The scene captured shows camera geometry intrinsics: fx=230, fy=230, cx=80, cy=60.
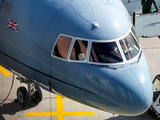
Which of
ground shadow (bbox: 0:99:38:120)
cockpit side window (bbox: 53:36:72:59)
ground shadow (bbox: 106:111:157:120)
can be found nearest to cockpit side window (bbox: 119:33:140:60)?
cockpit side window (bbox: 53:36:72:59)

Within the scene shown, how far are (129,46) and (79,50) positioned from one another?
1430mm

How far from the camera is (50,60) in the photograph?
6598 millimetres

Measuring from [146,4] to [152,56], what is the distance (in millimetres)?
4645

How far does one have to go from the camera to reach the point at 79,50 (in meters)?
6.25

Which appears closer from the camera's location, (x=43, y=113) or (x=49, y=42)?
(x=49, y=42)

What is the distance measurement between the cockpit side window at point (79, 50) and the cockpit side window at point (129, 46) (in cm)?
101

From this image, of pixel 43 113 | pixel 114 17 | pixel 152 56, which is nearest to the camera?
pixel 114 17

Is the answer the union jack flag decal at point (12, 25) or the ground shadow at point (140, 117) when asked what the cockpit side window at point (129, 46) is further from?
the ground shadow at point (140, 117)

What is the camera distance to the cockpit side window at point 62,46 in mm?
6352

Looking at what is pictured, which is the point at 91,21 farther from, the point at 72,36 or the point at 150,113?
the point at 150,113

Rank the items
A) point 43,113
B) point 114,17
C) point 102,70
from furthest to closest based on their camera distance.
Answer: point 43,113
point 114,17
point 102,70

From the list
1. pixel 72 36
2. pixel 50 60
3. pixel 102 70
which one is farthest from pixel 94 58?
pixel 50 60

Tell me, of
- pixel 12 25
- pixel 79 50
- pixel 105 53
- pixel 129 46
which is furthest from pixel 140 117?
pixel 12 25

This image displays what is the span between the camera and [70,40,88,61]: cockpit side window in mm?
6211
